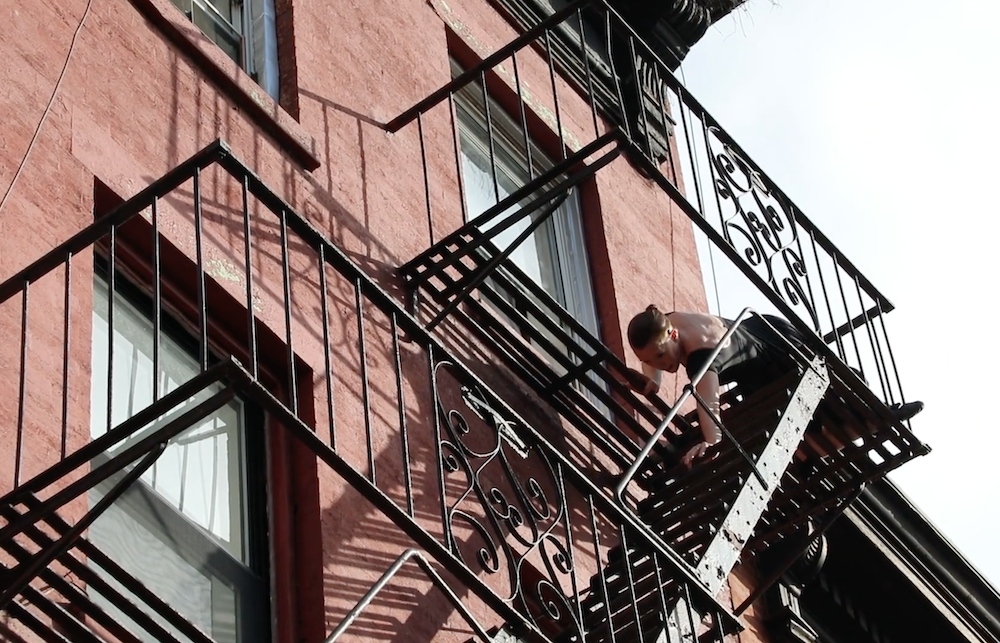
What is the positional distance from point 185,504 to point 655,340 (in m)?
3.59

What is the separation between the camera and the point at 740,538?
891 cm

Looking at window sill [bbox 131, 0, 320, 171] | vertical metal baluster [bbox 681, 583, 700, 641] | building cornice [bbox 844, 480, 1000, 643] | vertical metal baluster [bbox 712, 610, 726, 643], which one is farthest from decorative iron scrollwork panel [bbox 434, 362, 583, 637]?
building cornice [bbox 844, 480, 1000, 643]

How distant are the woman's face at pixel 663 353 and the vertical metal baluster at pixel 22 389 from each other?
4446 millimetres

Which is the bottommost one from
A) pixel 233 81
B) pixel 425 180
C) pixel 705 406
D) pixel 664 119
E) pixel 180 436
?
pixel 180 436

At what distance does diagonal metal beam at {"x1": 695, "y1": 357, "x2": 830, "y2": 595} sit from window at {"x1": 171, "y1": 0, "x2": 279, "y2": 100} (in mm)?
3122

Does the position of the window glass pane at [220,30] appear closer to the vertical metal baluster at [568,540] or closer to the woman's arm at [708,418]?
the woman's arm at [708,418]

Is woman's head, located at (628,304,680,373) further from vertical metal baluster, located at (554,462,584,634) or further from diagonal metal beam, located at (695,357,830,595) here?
vertical metal baluster, located at (554,462,584,634)

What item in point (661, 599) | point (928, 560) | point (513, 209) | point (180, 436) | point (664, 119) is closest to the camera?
point (180, 436)

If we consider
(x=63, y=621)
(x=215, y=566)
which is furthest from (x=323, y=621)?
(x=63, y=621)

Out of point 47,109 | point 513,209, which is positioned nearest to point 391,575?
point 47,109

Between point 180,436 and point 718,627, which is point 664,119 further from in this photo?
point 180,436

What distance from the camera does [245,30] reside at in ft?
32.4

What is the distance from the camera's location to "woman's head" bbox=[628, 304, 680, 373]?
33.4ft

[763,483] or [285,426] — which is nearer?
[285,426]
